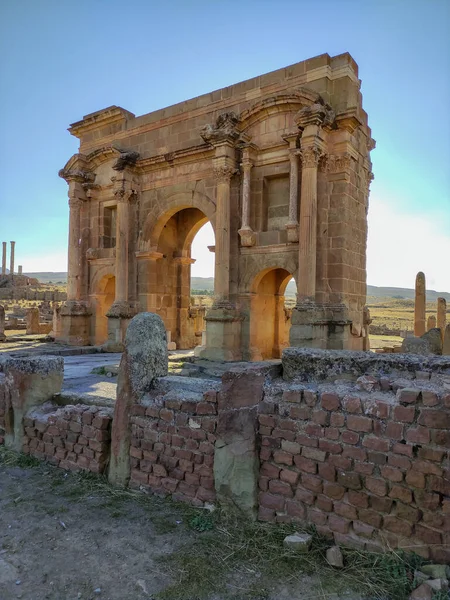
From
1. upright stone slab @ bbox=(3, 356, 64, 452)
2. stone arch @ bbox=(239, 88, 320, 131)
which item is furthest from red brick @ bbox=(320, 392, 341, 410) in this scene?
stone arch @ bbox=(239, 88, 320, 131)

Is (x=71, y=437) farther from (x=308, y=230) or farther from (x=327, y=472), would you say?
(x=308, y=230)

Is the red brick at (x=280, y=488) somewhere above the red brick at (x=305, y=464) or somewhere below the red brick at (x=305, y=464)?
below

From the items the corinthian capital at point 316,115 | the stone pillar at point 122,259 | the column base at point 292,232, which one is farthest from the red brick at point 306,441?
the stone pillar at point 122,259

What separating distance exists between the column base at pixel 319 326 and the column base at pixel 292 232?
1.70 metres

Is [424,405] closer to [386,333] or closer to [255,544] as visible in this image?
[255,544]

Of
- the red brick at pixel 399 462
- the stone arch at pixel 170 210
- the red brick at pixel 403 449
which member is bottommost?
the red brick at pixel 399 462

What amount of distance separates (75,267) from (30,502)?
13.0m

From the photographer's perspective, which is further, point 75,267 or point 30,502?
point 75,267

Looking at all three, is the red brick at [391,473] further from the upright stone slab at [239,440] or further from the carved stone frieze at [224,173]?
the carved stone frieze at [224,173]

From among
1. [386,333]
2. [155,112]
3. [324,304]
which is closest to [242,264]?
[324,304]

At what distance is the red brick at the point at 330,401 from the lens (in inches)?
133

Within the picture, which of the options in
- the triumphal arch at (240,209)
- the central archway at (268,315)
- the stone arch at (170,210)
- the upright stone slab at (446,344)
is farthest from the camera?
the stone arch at (170,210)

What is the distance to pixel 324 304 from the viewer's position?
36.7 feet

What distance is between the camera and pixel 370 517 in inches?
124
